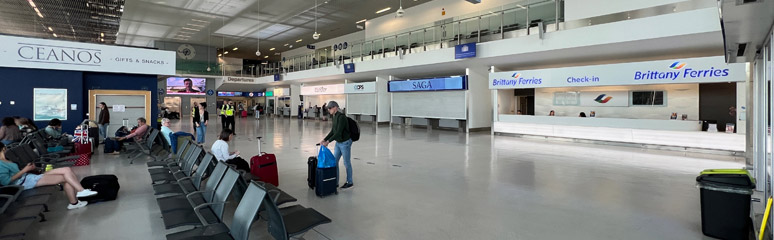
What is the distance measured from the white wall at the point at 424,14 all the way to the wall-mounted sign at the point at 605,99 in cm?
495

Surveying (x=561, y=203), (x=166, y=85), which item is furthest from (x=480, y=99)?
(x=166, y=85)

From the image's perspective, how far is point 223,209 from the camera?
3.04m

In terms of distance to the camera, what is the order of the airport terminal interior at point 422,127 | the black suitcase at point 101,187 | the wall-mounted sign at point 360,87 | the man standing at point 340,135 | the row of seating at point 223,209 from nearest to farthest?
1. the row of seating at point 223,209
2. the airport terminal interior at point 422,127
3. the black suitcase at point 101,187
4. the man standing at point 340,135
5. the wall-mounted sign at point 360,87

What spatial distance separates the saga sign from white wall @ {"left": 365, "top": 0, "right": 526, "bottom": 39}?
12.1 m

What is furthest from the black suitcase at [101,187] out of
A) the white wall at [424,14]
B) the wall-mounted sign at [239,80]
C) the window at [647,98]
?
the wall-mounted sign at [239,80]

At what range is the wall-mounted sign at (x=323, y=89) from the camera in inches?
973

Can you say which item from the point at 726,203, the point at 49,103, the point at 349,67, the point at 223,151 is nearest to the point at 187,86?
the point at 349,67

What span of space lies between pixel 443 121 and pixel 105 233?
16314mm

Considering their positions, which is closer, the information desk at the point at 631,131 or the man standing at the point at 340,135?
the man standing at the point at 340,135

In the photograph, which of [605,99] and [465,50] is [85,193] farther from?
[605,99]

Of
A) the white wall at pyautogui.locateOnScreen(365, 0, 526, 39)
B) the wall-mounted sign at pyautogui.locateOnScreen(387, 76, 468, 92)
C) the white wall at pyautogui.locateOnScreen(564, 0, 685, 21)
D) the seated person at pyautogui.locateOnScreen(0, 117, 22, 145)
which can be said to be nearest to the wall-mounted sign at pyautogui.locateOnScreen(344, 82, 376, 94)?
the wall-mounted sign at pyautogui.locateOnScreen(387, 76, 468, 92)

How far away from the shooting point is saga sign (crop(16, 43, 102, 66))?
9.98 metres

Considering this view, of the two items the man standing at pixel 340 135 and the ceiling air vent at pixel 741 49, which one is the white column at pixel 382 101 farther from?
the ceiling air vent at pixel 741 49

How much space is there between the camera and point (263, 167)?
210 inches
